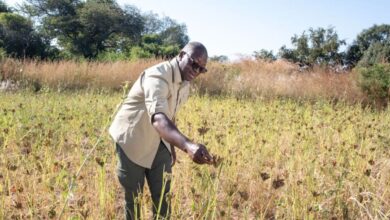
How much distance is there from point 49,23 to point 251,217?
3469 centimetres

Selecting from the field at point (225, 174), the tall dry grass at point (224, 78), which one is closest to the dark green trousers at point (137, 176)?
the field at point (225, 174)

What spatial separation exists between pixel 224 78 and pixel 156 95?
9.74 meters

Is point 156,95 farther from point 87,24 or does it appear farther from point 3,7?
point 3,7

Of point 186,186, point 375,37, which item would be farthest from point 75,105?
point 375,37

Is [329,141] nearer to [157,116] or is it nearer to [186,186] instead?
[186,186]

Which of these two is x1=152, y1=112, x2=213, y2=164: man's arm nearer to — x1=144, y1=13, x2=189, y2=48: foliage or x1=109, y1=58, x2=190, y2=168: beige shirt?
x1=109, y1=58, x2=190, y2=168: beige shirt

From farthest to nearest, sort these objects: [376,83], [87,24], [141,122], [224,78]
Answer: [87,24]
[224,78]
[376,83]
[141,122]

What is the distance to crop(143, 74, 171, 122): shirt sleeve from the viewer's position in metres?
1.97

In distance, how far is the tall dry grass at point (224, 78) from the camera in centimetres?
998

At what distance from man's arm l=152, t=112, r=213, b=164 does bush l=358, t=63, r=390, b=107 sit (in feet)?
26.9

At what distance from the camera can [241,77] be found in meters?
11.4

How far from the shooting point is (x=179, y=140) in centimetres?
177

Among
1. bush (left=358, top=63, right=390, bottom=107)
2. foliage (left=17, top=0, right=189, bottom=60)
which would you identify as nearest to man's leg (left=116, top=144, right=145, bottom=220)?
bush (left=358, top=63, right=390, bottom=107)

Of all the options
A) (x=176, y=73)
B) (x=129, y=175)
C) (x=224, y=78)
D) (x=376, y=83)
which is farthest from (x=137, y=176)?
(x=224, y=78)
